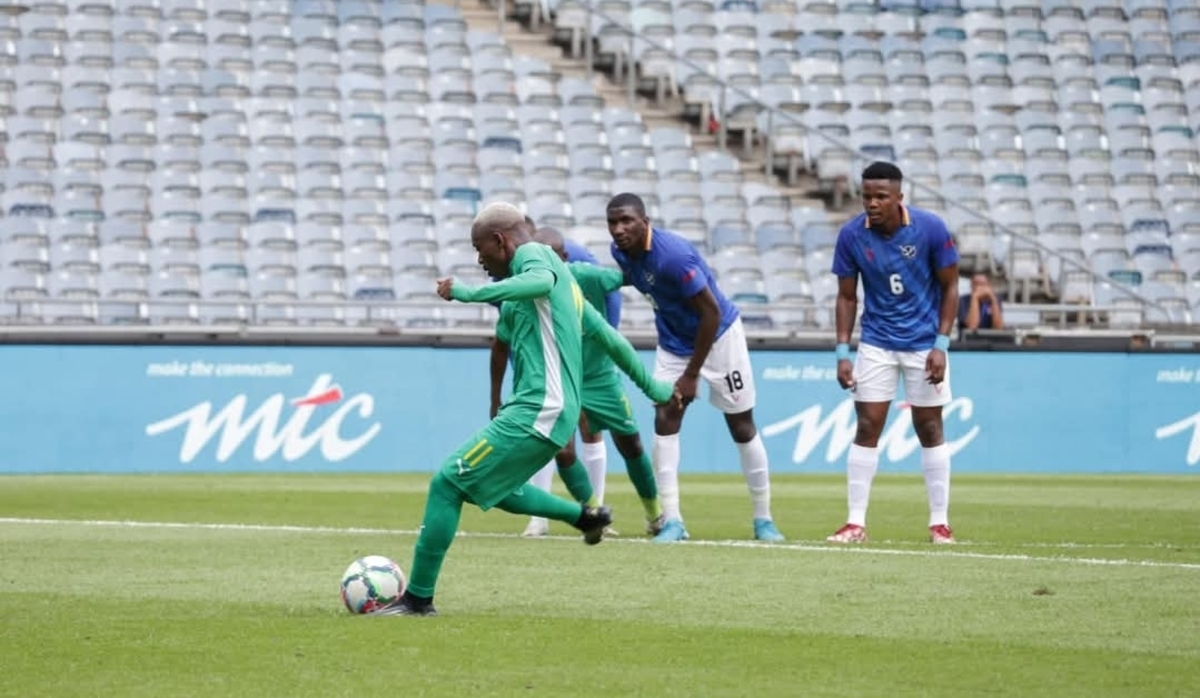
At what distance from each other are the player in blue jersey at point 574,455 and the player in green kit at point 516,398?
307cm

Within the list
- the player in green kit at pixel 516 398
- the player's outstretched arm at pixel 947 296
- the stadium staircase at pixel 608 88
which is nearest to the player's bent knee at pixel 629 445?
the player's outstretched arm at pixel 947 296

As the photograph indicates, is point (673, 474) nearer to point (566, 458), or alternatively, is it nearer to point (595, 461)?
point (566, 458)

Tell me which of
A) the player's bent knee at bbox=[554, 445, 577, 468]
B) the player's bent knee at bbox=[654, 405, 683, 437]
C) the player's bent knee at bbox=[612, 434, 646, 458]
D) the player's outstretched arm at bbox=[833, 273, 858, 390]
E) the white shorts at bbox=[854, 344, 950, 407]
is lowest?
the player's bent knee at bbox=[554, 445, 577, 468]

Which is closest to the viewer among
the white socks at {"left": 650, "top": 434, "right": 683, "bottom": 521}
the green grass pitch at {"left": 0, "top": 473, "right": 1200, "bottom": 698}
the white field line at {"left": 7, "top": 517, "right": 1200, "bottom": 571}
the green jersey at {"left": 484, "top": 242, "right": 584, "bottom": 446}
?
the green grass pitch at {"left": 0, "top": 473, "right": 1200, "bottom": 698}

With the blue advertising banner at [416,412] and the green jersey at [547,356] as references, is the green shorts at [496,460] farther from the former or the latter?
the blue advertising banner at [416,412]

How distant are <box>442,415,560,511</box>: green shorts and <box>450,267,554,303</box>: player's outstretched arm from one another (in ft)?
1.90

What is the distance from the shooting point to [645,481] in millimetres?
12867

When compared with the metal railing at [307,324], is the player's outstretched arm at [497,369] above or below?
above

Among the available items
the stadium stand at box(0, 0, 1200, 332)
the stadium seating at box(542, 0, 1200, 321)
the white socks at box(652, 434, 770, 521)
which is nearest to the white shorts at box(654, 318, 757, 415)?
the white socks at box(652, 434, 770, 521)

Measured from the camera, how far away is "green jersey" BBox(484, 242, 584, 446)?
860 cm

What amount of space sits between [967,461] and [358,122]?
10141 millimetres

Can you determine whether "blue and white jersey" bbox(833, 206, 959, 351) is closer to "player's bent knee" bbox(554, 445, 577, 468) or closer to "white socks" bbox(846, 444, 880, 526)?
"white socks" bbox(846, 444, 880, 526)

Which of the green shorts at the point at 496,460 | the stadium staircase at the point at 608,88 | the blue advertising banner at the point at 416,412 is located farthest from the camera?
the stadium staircase at the point at 608,88

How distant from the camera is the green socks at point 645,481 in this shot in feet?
41.9
